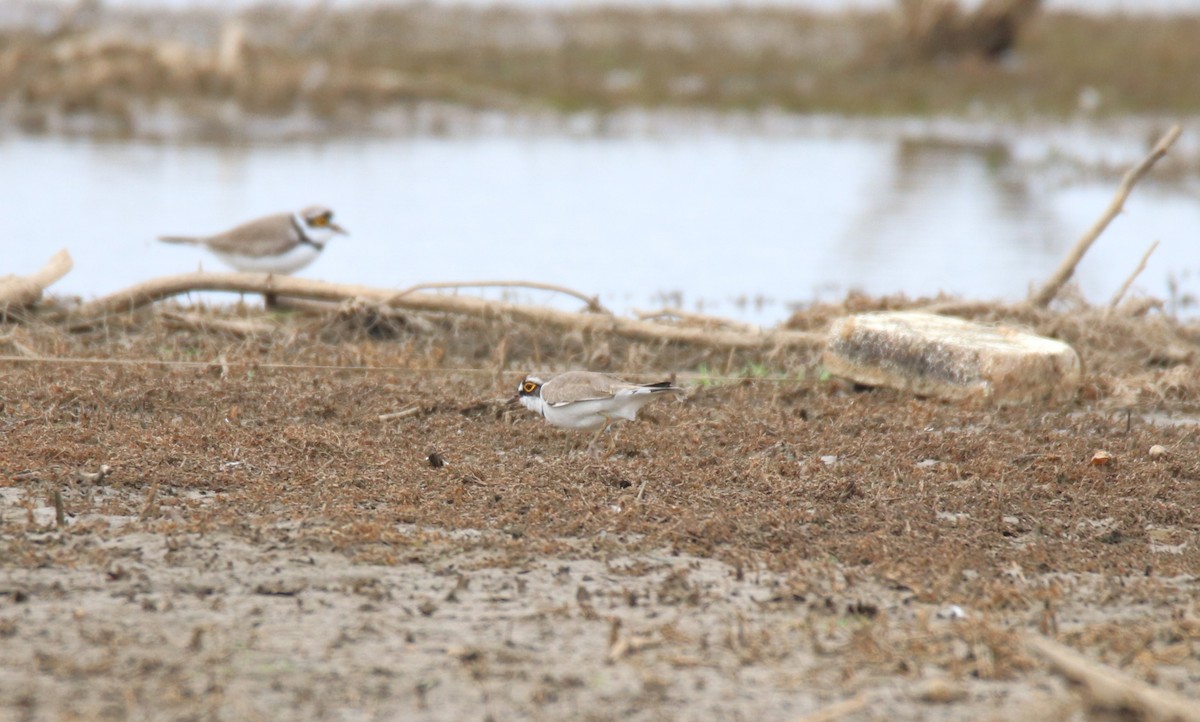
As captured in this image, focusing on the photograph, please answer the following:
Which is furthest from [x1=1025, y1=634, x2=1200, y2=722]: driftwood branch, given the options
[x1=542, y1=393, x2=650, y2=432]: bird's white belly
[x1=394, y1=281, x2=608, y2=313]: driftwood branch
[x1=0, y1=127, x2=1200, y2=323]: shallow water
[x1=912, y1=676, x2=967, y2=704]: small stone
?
[x1=0, y1=127, x2=1200, y2=323]: shallow water

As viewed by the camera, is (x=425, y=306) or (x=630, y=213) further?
(x=630, y=213)

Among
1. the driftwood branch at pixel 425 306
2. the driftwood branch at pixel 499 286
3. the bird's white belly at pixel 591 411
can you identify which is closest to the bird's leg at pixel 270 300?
the driftwood branch at pixel 425 306

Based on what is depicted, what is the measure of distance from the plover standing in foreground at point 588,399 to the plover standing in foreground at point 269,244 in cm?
363

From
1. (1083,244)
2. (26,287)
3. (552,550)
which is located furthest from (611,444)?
(1083,244)

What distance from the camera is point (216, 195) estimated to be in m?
16.1

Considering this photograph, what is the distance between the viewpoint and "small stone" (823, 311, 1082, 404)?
724 centimetres

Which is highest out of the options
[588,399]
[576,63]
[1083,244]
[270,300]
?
[1083,244]

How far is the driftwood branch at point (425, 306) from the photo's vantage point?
8.34 metres

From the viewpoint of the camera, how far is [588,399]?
611 centimetres

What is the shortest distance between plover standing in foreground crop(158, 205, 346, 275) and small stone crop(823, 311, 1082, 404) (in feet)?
12.4

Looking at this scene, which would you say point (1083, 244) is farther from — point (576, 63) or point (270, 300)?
point (576, 63)

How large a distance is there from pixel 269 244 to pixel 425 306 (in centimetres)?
154

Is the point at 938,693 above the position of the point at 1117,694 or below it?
below

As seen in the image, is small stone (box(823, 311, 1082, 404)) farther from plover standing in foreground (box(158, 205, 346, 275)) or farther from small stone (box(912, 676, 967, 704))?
plover standing in foreground (box(158, 205, 346, 275))
